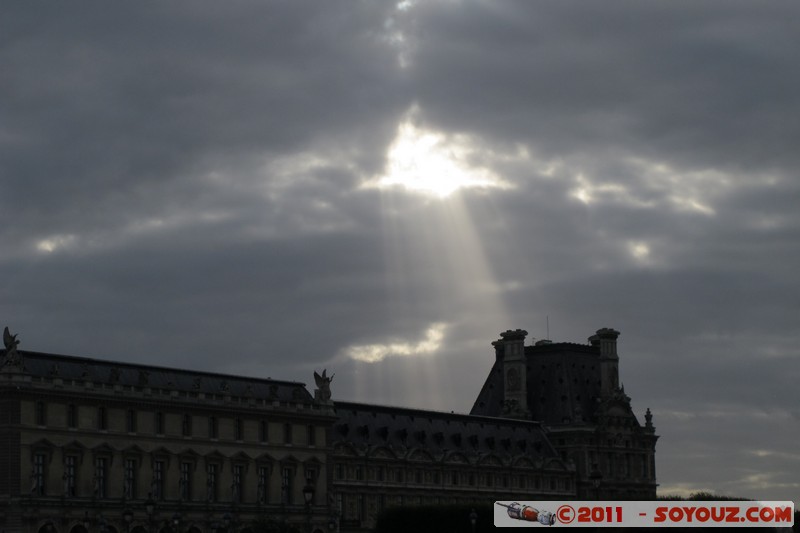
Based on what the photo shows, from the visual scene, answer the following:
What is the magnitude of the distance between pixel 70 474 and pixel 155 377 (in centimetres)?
1483

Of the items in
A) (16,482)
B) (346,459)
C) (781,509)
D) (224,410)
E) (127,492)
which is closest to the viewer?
(781,509)

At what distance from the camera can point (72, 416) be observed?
14475cm

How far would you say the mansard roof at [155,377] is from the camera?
144500 mm

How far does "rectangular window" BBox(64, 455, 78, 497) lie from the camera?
143 m

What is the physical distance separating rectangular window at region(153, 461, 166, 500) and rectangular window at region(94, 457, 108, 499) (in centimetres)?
581

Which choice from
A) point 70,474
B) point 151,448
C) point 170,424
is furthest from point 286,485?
point 70,474

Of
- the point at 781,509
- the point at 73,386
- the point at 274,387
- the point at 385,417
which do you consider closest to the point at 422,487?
the point at 385,417

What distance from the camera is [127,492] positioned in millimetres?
149000

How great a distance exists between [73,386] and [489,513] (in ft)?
123

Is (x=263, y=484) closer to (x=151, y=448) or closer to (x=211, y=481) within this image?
(x=211, y=481)

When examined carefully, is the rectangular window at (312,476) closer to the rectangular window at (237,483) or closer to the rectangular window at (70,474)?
the rectangular window at (237,483)

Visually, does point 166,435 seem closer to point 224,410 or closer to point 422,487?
point 224,410

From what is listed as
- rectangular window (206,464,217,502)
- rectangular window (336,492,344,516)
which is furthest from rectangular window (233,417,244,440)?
rectangular window (336,492,344,516)

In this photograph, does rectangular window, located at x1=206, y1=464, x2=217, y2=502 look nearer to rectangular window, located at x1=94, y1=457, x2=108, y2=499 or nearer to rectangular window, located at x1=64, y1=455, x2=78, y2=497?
rectangular window, located at x1=94, y1=457, x2=108, y2=499
